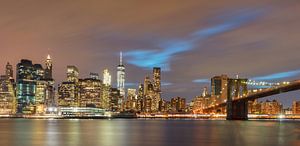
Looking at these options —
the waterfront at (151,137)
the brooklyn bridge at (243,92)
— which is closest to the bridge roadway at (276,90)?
the brooklyn bridge at (243,92)

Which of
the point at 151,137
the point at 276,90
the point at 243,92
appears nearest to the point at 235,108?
the point at 243,92

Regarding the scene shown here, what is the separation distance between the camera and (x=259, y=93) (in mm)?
124188

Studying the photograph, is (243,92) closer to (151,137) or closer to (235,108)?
(235,108)

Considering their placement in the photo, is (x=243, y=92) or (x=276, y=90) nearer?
(x=276, y=90)

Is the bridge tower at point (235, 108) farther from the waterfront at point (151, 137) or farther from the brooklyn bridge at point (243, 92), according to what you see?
the waterfront at point (151, 137)

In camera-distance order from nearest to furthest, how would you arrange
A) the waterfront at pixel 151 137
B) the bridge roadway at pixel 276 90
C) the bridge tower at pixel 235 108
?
the waterfront at pixel 151 137, the bridge roadway at pixel 276 90, the bridge tower at pixel 235 108

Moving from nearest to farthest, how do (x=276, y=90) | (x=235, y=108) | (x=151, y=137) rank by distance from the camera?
1. (x=151, y=137)
2. (x=276, y=90)
3. (x=235, y=108)

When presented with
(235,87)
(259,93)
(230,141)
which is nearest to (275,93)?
(259,93)

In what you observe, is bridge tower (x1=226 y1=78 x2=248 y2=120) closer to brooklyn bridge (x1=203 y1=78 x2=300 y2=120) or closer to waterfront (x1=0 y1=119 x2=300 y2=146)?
brooklyn bridge (x1=203 y1=78 x2=300 y2=120)

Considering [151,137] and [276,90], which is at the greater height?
[276,90]

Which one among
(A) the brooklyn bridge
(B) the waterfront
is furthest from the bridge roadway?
(B) the waterfront

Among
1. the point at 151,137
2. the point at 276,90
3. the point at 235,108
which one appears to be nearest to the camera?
the point at 151,137

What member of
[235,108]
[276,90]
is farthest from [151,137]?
[235,108]

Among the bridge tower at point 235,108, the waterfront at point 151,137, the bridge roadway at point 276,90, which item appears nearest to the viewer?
the waterfront at point 151,137
